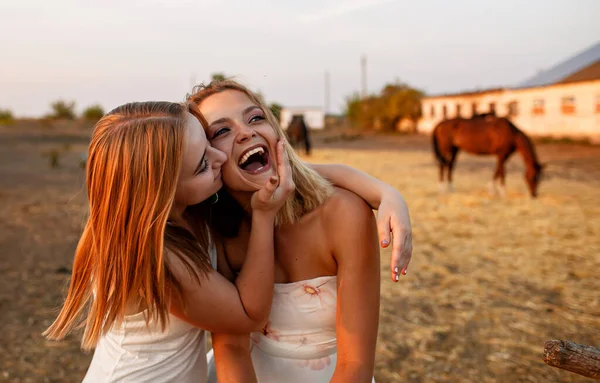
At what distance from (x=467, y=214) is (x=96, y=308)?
23.8 feet

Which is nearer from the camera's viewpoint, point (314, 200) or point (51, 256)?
point (314, 200)

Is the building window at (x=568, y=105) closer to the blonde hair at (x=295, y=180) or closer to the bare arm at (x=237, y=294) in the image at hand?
the blonde hair at (x=295, y=180)

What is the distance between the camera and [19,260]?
5.73m

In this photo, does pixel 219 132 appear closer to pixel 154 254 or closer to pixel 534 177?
pixel 154 254

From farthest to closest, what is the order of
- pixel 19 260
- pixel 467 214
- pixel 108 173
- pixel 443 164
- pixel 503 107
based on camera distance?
1. pixel 503 107
2. pixel 443 164
3. pixel 467 214
4. pixel 19 260
5. pixel 108 173

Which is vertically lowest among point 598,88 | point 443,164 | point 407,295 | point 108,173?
point 407,295

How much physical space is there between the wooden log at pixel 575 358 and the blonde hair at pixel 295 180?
2.69 feet

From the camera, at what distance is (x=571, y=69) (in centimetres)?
2997

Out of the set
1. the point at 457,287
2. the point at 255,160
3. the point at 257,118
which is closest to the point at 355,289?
the point at 255,160

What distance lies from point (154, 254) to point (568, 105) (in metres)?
26.5

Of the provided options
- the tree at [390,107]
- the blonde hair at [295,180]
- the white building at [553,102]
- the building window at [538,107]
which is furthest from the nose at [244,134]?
the tree at [390,107]

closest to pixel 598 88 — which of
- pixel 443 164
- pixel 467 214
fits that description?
pixel 443 164

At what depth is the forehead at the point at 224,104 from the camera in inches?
67.8

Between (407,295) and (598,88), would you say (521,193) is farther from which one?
(598,88)
